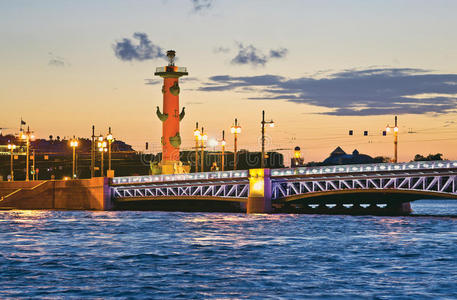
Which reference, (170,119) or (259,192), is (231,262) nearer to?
(259,192)

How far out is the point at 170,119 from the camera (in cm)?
10319

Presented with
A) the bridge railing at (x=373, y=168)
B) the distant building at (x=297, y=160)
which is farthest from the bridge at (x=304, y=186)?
the distant building at (x=297, y=160)

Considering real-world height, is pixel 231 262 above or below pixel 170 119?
below

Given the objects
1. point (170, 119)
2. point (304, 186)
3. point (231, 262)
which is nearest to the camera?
point (231, 262)

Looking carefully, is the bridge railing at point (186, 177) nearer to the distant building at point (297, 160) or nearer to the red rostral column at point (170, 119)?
the red rostral column at point (170, 119)

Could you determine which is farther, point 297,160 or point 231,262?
point 297,160

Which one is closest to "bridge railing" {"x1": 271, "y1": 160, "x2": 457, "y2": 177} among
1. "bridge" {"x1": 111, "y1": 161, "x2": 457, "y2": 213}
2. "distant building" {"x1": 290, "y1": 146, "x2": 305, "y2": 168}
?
"bridge" {"x1": 111, "y1": 161, "x2": 457, "y2": 213}

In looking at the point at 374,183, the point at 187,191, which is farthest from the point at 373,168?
the point at 187,191

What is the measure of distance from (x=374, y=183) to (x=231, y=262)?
3769 centimetres

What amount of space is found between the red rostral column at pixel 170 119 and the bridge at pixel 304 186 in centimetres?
887

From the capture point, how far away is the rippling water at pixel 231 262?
90.7 ft

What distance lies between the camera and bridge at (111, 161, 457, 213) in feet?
215

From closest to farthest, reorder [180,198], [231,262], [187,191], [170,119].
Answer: [231,262] → [180,198] → [187,191] → [170,119]

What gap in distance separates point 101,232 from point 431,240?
20585 millimetres
